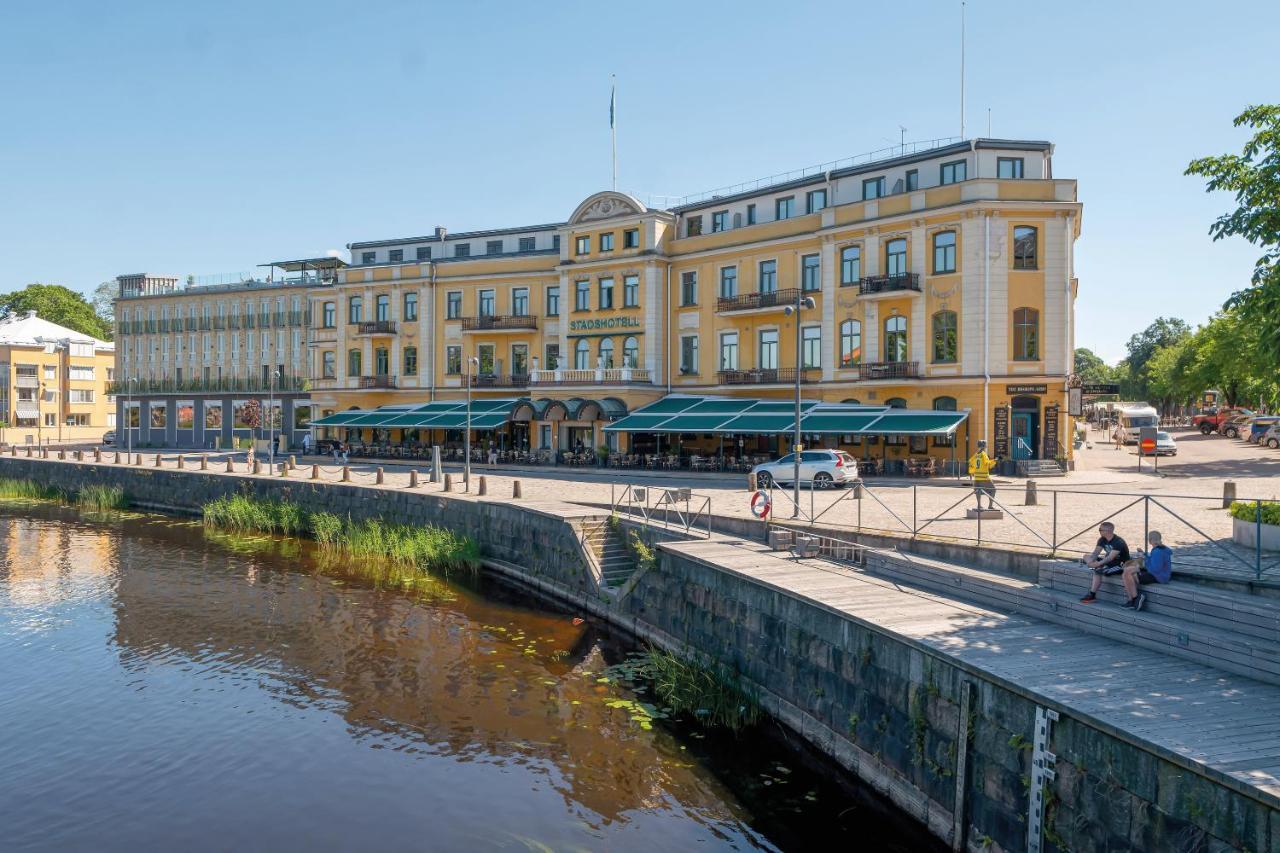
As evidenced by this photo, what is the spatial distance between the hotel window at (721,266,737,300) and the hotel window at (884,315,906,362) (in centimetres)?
884

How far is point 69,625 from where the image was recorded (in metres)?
23.1

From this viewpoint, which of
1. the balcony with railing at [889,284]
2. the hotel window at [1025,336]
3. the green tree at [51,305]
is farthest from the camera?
the green tree at [51,305]

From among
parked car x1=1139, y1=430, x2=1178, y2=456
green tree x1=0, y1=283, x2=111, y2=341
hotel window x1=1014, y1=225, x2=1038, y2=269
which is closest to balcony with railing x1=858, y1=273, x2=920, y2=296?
hotel window x1=1014, y1=225, x2=1038, y2=269

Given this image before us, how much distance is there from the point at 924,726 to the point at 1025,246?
3149cm

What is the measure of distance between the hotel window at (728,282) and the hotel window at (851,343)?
678 centimetres

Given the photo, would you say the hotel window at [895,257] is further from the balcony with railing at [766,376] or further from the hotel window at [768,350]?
the hotel window at [768,350]

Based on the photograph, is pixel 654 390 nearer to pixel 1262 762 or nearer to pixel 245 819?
pixel 245 819

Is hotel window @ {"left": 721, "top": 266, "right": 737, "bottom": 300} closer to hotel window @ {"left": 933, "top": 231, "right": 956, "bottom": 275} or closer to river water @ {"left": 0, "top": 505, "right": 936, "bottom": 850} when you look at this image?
hotel window @ {"left": 933, "top": 231, "right": 956, "bottom": 275}

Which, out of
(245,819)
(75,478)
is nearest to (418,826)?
(245,819)

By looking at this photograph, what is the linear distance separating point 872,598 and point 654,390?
34.3 meters

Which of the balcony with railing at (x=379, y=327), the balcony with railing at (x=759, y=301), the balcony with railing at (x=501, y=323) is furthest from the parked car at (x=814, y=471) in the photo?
the balcony with railing at (x=379, y=327)

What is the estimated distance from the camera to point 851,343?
43344mm

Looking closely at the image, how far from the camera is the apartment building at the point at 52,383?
86062 millimetres

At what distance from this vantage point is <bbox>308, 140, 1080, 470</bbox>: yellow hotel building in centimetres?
3881
